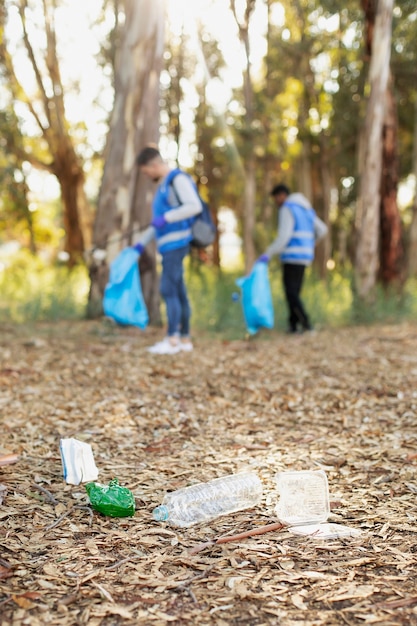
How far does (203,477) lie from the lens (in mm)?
3363

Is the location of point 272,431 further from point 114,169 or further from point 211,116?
point 211,116

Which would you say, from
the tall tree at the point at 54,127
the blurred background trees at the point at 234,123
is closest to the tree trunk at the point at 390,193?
the blurred background trees at the point at 234,123

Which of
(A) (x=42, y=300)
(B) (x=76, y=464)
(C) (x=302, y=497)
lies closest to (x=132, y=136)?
(A) (x=42, y=300)

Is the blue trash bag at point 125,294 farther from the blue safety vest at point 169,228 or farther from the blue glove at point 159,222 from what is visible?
the blue glove at point 159,222

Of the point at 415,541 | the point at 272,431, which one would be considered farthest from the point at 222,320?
the point at 415,541

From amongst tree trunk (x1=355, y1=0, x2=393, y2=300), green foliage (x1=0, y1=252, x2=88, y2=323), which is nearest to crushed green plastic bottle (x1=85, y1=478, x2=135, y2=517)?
green foliage (x1=0, y1=252, x2=88, y2=323)

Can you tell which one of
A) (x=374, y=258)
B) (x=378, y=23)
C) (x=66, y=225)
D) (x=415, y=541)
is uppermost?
(x=378, y=23)

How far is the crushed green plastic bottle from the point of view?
9.51 feet

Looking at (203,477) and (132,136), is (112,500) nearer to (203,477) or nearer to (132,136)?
(203,477)

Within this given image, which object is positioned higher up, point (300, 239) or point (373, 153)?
point (373, 153)

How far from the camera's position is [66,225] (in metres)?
17.3

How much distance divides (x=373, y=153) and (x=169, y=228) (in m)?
4.20

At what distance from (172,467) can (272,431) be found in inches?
34.5

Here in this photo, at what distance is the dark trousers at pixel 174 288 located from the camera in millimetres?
6090
